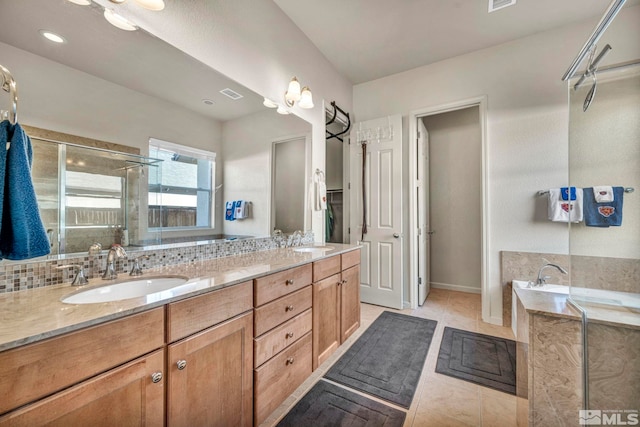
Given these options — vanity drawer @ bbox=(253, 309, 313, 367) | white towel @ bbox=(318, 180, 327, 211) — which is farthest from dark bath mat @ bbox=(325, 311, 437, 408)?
white towel @ bbox=(318, 180, 327, 211)

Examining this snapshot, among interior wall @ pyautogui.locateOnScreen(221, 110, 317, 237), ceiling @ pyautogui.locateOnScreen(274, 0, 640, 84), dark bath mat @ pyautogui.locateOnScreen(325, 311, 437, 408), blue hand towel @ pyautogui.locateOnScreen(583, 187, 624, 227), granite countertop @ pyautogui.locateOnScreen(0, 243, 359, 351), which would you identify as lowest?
dark bath mat @ pyautogui.locateOnScreen(325, 311, 437, 408)

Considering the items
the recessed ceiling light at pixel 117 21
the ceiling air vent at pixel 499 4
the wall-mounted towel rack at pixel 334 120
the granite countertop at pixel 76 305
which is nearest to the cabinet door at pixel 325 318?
the granite countertop at pixel 76 305

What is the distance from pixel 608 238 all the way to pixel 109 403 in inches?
90.5

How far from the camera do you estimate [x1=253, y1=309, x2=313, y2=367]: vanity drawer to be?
133 centimetres

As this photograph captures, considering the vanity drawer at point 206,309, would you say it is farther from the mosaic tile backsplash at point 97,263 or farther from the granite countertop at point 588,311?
the granite countertop at point 588,311

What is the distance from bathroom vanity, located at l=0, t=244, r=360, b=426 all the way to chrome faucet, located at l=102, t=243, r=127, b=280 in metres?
0.06

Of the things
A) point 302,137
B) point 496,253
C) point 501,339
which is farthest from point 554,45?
point 501,339

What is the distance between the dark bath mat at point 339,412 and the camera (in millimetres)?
1419

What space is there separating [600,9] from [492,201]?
1.85 m

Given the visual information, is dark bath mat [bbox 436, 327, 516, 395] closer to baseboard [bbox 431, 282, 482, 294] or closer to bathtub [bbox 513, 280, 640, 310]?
bathtub [bbox 513, 280, 640, 310]

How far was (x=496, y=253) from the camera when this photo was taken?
269cm

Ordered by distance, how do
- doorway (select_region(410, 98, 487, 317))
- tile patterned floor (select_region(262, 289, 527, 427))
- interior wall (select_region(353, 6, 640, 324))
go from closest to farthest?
1. tile patterned floor (select_region(262, 289, 527, 427))
2. interior wall (select_region(353, 6, 640, 324))
3. doorway (select_region(410, 98, 487, 317))

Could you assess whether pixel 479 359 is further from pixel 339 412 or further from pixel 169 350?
pixel 169 350

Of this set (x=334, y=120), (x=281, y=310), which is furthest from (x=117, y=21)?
(x=334, y=120)
